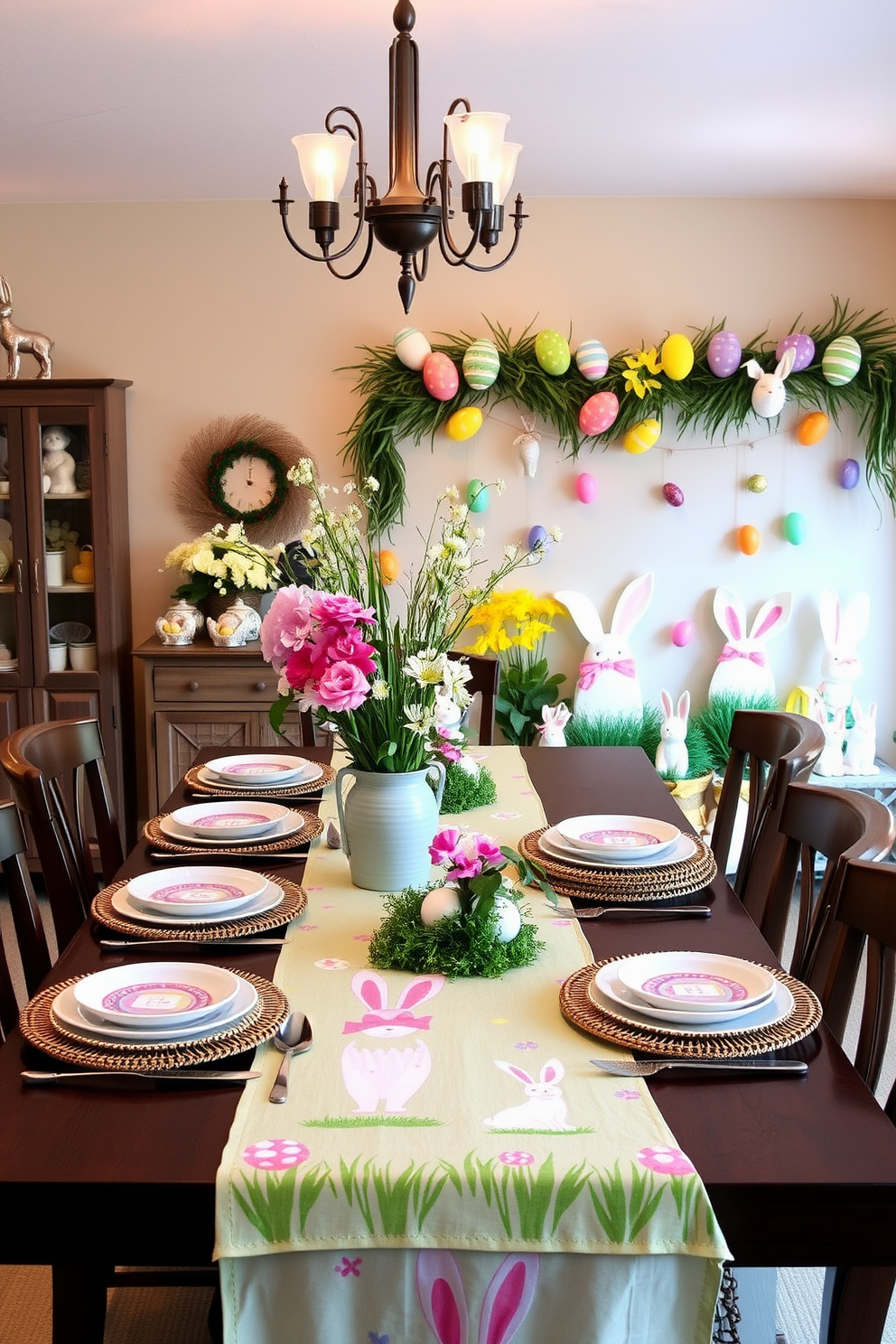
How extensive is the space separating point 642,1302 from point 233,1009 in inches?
20.8

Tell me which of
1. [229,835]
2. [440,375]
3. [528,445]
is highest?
[440,375]

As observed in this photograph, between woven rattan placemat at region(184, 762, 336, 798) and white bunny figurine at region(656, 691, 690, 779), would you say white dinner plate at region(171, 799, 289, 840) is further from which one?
white bunny figurine at region(656, 691, 690, 779)

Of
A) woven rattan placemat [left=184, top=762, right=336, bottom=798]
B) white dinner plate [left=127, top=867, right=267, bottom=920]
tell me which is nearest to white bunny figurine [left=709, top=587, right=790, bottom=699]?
woven rattan placemat [left=184, top=762, right=336, bottom=798]

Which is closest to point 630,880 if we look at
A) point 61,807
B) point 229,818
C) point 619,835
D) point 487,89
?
point 619,835

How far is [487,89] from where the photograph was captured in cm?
307

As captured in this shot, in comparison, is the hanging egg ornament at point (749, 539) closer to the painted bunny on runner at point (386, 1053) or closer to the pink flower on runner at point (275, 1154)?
the painted bunny on runner at point (386, 1053)

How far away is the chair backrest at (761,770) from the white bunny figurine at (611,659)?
175cm

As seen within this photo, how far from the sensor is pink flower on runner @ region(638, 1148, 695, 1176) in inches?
43.9

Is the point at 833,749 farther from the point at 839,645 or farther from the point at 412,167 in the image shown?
the point at 412,167

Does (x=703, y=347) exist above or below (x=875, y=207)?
below

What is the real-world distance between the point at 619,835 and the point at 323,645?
0.65 m

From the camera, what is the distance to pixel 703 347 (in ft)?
13.9

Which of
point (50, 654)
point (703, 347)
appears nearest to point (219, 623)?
point (50, 654)

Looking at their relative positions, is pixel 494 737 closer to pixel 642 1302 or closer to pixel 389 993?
pixel 389 993
